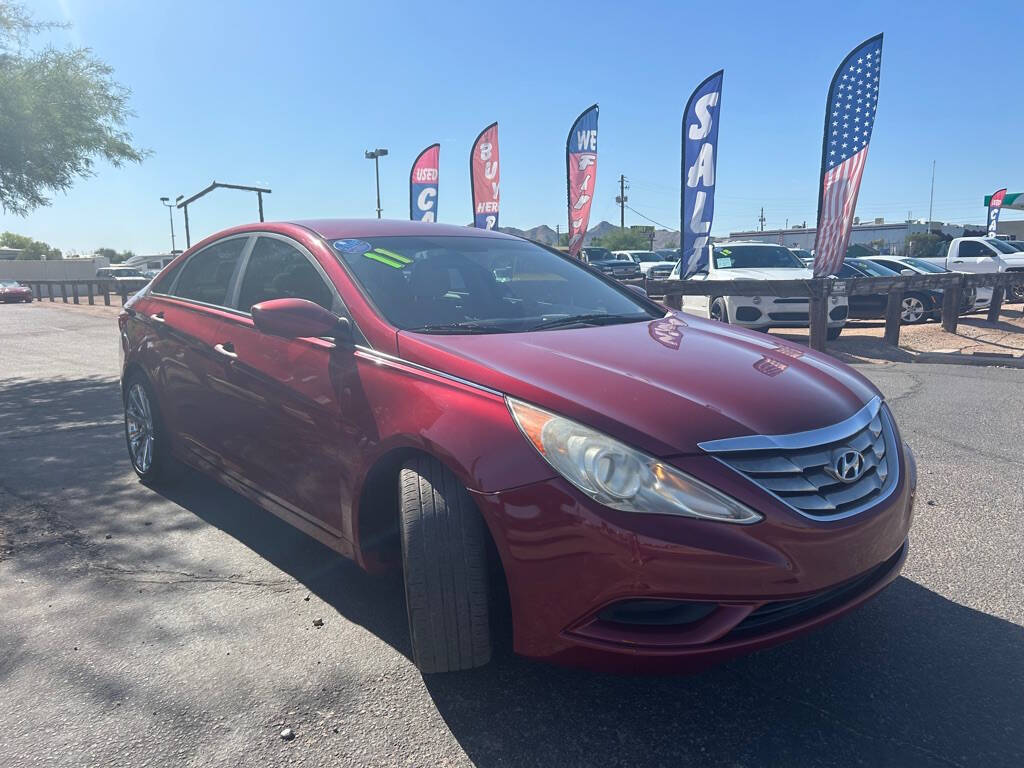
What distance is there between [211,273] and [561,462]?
278 centimetres

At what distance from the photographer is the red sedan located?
212 centimetres

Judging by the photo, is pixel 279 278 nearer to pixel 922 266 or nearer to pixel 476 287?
pixel 476 287

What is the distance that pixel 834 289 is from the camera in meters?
10.3

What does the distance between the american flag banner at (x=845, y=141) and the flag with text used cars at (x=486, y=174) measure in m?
11.2

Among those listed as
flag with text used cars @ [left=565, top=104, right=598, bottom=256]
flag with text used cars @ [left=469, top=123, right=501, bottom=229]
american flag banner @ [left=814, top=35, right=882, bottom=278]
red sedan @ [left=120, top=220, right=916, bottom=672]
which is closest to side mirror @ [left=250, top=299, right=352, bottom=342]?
red sedan @ [left=120, top=220, right=916, bottom=672]

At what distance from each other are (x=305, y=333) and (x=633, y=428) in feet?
4.51

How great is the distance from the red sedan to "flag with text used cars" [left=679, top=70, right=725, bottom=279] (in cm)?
1096

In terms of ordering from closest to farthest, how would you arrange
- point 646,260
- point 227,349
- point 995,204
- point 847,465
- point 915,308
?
point 847,465
point 227,349
point 915,308
point 646,260
point 995,204

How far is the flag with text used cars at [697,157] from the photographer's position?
548 inches

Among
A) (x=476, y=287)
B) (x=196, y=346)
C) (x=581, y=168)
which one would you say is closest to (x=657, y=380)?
(x=476, y=287)

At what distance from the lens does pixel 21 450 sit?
5832 mm

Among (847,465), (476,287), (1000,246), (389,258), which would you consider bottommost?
(847,465)

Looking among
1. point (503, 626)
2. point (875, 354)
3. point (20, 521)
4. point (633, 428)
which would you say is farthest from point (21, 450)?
point (875, 354)

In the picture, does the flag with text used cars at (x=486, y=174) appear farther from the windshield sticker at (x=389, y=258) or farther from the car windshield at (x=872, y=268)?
the windshield sticker at (x=389, y=258)
